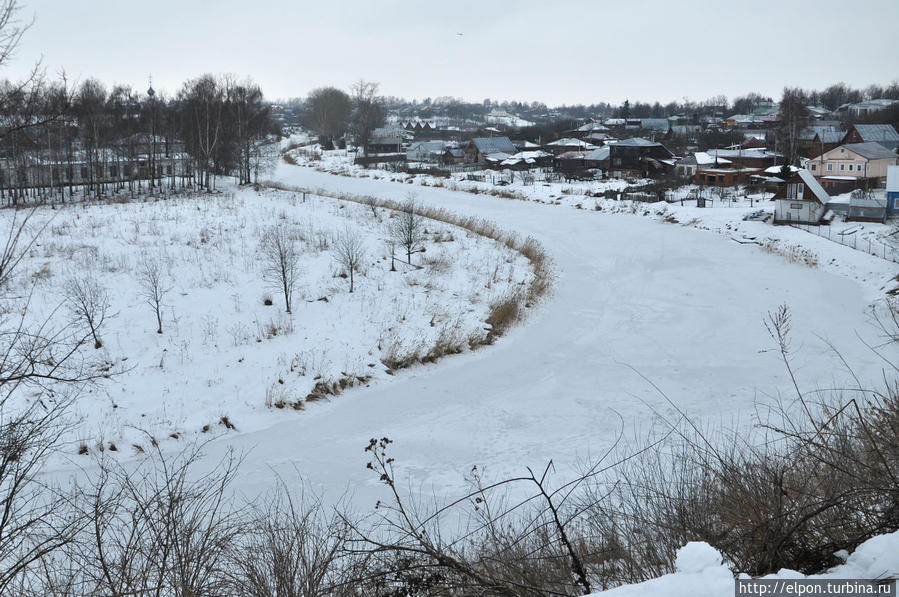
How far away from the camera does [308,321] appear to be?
13.5 m

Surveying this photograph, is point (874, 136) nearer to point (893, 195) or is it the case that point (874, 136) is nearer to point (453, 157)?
point (893, 195)

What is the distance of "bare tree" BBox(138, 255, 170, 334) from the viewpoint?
40.8 ft

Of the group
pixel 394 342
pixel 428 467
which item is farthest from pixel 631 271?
pixel 428 467

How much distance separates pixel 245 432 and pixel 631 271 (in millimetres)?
15564

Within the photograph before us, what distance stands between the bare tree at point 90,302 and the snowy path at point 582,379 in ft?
13.2

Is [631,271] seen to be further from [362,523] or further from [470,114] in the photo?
[470,114]

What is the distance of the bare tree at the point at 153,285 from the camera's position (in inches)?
490

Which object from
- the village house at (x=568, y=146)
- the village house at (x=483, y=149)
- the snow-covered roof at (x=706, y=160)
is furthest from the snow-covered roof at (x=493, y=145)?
the snow-covered roof at (x=706, y=160)

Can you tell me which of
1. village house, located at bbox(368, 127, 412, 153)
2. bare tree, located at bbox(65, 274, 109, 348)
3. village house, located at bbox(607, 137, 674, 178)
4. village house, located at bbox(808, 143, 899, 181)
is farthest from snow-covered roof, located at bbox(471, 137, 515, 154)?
bare tree, located at bbox(65, 274, 109, 348)

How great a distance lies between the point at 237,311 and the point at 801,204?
27.0 metres

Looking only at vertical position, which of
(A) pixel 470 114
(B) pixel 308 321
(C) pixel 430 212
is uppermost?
(A) pixel 470 114

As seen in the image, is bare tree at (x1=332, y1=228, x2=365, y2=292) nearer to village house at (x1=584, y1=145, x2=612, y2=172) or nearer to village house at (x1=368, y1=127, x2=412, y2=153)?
village house at (x1=584, y1=145, x2=612, y2=172)

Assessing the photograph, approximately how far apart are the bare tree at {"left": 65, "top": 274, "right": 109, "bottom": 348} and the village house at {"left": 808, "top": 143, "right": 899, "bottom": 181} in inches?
1644

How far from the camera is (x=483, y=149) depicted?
62031 mm
